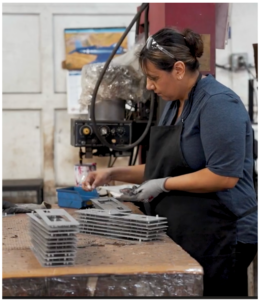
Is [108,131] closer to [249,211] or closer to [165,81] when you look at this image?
[165,81]

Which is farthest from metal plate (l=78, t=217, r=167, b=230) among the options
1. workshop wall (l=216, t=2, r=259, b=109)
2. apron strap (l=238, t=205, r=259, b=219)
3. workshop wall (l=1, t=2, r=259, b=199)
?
workshop wall (l=216, t=2, r=259, b=109)

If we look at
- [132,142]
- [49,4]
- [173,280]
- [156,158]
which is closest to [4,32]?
[49,4]

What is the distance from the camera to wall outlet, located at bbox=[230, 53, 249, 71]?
12.8 ft

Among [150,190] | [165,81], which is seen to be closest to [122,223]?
[150,190]

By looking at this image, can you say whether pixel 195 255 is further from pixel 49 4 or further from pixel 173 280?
pixel 49 4

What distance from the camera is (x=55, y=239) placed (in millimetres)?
1017

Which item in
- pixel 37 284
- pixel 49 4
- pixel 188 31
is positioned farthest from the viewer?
pixel 49 4

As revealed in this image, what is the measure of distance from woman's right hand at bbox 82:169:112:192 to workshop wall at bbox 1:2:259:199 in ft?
7.55

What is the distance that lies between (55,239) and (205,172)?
1.65 ft

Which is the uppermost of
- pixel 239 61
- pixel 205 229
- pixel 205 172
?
pixel 239 61

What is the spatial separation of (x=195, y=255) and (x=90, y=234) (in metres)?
0.30

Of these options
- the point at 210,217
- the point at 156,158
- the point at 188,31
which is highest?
the point at 188,31

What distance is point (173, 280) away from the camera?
106 centimetres

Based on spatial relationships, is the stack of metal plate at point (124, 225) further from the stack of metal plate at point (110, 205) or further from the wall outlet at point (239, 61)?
the wall outlet at point (239, 61)
